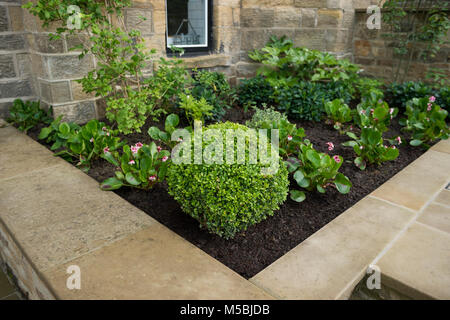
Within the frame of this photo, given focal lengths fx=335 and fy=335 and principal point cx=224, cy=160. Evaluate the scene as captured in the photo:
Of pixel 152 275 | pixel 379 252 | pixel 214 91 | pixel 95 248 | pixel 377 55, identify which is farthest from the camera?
pixel 377 55

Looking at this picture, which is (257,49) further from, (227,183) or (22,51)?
(227,183)

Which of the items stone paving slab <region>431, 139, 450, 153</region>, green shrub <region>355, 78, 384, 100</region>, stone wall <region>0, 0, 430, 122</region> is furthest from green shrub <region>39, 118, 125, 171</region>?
green shrub <region>355, 78, 384, 100</region>

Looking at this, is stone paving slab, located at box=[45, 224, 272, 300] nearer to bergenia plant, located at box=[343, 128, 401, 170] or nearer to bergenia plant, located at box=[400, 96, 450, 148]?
bergenia plant, located at box=[343, 128, 401, 170]

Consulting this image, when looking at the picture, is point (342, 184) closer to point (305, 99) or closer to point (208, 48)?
point (305, 99)

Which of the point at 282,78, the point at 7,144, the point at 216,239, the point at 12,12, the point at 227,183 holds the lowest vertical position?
the point at 216,239

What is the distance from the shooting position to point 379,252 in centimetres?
180

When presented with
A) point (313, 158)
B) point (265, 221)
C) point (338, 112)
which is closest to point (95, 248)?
point (265, 221)

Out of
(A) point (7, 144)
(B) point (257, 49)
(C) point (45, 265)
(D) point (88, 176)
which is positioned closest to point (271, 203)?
(C) point (45, 265)

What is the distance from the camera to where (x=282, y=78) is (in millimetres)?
4504

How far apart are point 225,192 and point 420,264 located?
3.51 feet

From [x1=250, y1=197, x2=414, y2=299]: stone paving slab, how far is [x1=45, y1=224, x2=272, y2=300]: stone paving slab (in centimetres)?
17

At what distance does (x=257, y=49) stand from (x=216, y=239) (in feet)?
11.6

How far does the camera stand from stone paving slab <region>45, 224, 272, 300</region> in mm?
1421

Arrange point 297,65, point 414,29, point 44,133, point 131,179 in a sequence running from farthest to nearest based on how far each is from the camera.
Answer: point 414,29
point 297,65
point 44,133
point 131,179
